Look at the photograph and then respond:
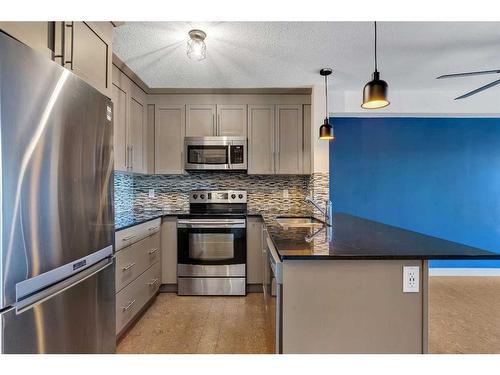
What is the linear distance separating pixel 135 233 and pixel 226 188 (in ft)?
4.84

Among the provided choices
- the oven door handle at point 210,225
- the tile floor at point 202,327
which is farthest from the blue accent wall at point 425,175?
the tile floor at point 202,327

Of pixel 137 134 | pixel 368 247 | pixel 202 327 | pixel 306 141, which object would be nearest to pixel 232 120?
pixel 306 141

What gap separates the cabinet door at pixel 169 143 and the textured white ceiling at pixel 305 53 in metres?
0.33

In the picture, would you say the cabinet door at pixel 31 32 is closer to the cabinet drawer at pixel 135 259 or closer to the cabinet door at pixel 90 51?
the cabinet door at pixel 90 51

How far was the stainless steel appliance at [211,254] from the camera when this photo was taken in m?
3.18

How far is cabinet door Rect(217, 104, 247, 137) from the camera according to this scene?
137 inches

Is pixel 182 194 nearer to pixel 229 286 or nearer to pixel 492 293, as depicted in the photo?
pixel 229 286

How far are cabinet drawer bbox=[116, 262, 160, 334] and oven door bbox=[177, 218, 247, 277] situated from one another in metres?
0.32

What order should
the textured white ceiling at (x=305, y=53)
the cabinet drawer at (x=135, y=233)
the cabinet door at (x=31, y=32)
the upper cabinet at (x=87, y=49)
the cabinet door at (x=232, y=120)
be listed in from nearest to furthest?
the cabinet door at (x=31, y=32), the upper cabinet at (x=87, y=49), the textured white ceiling at (x=305, y=53), the cabinet drawer at (x=135, y=233), the cabinet door at (x=232, y=120)

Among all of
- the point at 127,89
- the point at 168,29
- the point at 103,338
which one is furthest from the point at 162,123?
the point at 103,338

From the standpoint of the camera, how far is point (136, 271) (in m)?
2.55

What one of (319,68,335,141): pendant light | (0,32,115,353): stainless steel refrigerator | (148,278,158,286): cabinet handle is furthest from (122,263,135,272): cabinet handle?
(319,68,335,141): pendant light

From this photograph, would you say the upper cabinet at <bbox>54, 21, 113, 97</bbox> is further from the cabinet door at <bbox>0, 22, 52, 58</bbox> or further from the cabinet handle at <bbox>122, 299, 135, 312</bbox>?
the cabinet handle at <bbox>122, 299, 135, 312</bbox>

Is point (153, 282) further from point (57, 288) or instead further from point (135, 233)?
point (57, 288)
